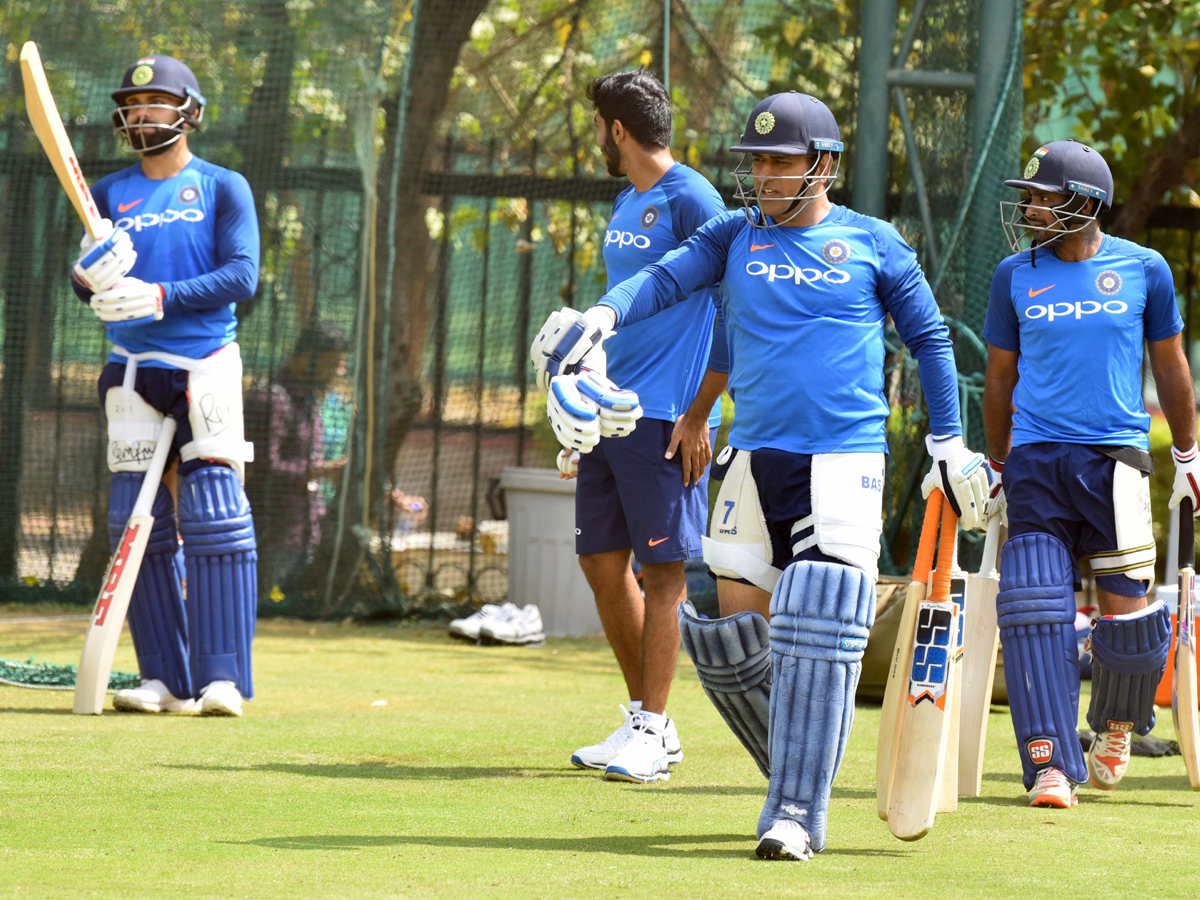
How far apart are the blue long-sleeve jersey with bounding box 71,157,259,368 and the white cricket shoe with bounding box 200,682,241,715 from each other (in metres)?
1.18

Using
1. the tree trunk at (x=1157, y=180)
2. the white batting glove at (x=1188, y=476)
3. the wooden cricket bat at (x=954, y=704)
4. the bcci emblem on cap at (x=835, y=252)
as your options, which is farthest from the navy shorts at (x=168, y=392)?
the tree trunk at (x=1157, y=180)

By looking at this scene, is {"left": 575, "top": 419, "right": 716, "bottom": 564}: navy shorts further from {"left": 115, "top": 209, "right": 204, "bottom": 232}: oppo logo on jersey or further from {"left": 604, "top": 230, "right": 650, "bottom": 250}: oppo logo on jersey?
{"left": 115, "top": 209, "right": 204, "bottom": 232}: oppo logo on jersey

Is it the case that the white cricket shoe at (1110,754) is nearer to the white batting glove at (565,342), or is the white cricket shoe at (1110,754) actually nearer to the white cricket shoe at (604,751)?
the white cricket shoe at (604,751)

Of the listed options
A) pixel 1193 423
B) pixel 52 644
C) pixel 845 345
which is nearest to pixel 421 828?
pixel 845 345

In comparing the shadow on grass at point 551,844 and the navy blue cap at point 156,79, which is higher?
the navy blue cap at point 156,79

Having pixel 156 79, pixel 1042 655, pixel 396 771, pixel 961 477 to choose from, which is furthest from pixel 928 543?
pixel 156 79

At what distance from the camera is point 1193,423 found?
506 cm

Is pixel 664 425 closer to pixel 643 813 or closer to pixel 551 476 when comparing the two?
pixel 643 813

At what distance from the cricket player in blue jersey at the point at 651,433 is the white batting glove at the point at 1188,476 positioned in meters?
1.48

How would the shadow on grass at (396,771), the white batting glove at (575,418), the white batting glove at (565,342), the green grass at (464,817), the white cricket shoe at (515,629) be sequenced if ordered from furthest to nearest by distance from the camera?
the white cricket shoe at (515,629), the shadow on grass at (396,771), the white batting glove at (565,342), the white batting glove at (575,418), the green grass at (464,817)

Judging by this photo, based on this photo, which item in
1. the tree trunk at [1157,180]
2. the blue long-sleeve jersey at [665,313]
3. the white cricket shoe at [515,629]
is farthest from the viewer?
the tree trunk at [1157,180]

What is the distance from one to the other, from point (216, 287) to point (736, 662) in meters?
2.75

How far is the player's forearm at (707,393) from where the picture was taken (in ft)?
15.6

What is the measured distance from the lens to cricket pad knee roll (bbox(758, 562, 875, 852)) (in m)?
3.71
